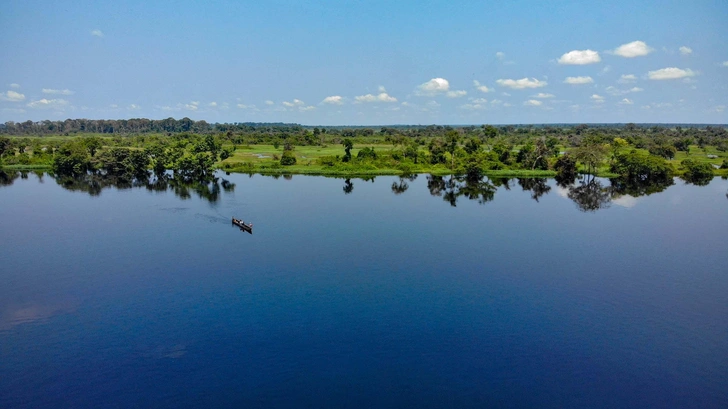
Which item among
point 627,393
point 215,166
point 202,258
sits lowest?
point 627,393

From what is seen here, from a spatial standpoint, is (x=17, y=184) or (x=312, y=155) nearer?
(x=17, y=184)

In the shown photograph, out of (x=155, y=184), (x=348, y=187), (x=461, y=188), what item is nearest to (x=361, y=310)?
(x=348, y=187)

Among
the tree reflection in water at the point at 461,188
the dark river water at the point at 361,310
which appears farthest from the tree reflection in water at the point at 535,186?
the dark river water at the point at 361,310

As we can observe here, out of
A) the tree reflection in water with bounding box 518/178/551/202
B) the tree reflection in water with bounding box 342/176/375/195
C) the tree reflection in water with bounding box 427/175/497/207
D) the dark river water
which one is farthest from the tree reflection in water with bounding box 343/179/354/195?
the tree reflection in water with bounding box 518/178/551/202

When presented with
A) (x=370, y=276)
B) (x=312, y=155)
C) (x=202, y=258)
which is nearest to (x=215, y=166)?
(x=312, y=155)

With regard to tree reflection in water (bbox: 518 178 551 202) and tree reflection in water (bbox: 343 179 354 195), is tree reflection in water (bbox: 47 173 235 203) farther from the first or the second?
tree reflection in water (bbox: 518 178 551 202)

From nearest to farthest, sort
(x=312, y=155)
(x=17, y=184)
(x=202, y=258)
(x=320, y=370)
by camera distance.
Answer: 1. (x=320, y=370)
2. (x=202, y=258)
3. (x=17, y=184)
4. (x=312, y=155)

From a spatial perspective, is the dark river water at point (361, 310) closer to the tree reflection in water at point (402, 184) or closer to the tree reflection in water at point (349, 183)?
the tree reflection in water at point (402, 184)

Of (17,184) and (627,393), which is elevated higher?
(17,184)

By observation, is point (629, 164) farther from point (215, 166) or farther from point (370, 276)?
point (215, 166)

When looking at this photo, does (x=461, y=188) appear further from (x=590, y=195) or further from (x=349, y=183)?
(x=590, y=195)
